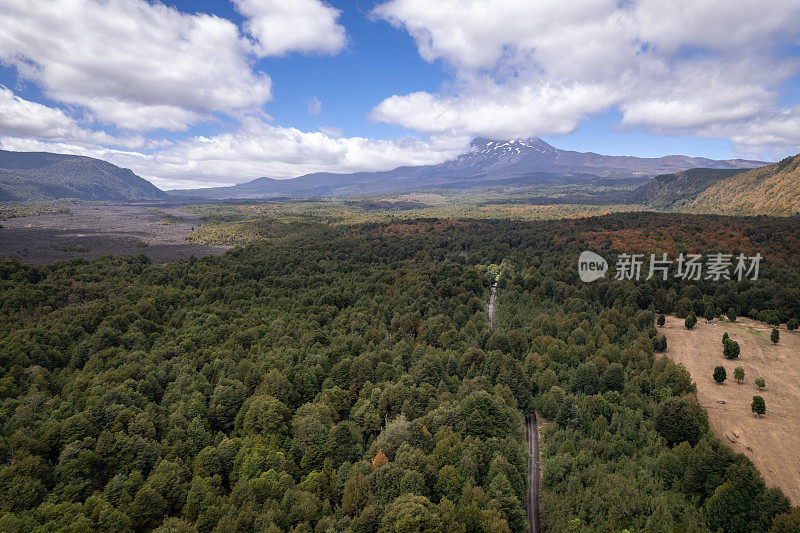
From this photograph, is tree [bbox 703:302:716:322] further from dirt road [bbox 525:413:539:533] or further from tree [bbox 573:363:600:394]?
dirt road [bbox 525:413:539:533]

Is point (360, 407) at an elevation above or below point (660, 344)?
below

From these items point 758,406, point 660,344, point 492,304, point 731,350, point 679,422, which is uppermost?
point 731,350

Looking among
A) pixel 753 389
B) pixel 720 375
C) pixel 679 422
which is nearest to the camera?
pixel 679 422

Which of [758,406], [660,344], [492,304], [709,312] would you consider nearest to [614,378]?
[758,406]

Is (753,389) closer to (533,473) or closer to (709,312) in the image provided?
(709,312)

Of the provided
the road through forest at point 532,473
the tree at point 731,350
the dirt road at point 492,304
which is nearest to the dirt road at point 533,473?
the road through forest at point 532,473

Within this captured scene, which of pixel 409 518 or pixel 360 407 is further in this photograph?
pixel 360 407

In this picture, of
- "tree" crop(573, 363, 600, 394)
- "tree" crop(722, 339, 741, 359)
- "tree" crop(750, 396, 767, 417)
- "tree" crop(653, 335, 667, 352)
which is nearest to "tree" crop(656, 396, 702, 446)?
"tree" crop(750, 396, 767, 417)
